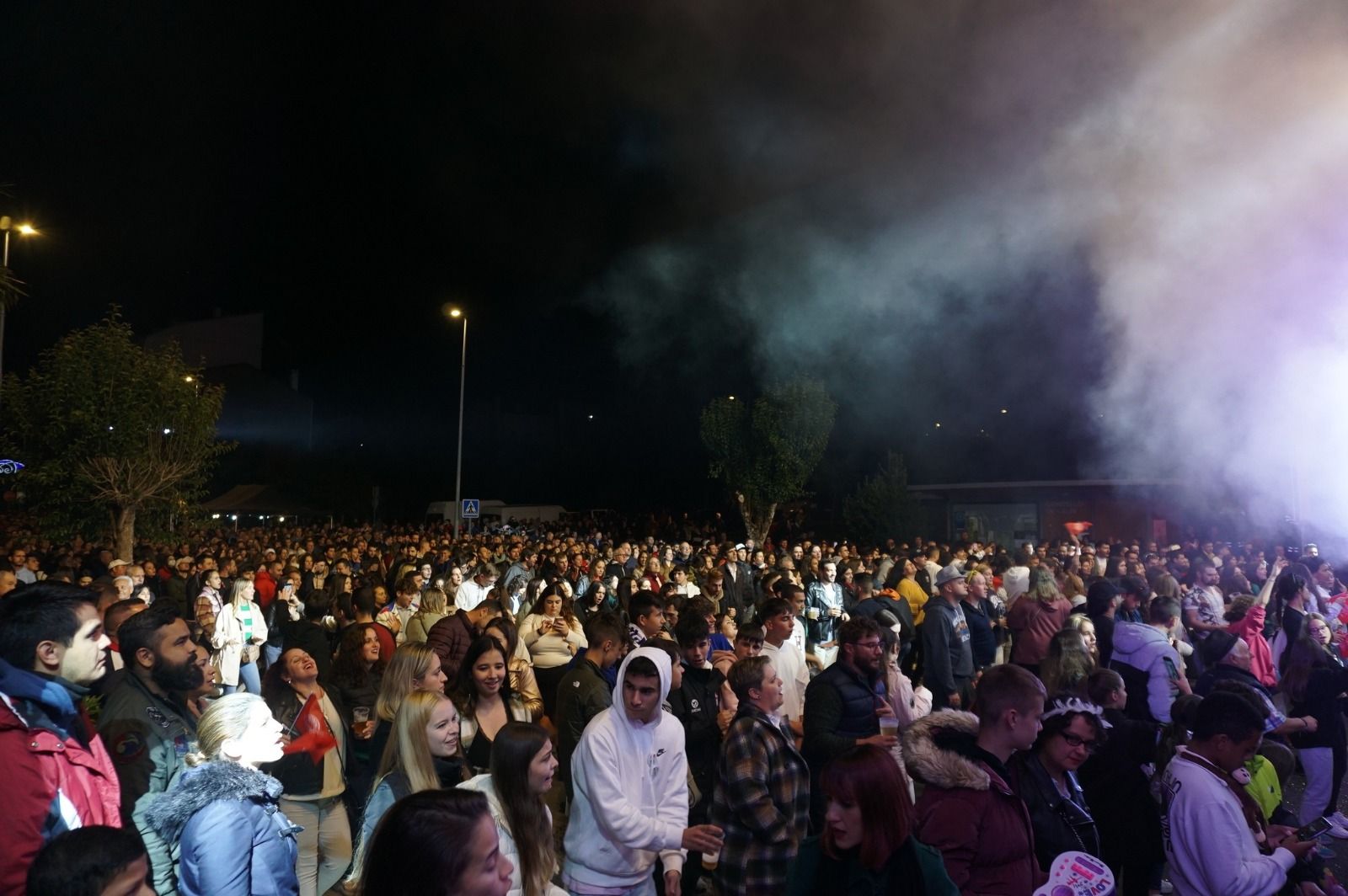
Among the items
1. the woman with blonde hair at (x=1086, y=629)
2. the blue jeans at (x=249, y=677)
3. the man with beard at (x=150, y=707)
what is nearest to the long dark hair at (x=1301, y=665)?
the woman with blonde hair at (x=1086, y=629)

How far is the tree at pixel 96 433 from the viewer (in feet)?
55.9

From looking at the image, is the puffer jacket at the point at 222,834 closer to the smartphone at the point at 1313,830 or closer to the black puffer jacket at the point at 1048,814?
the black puffer jacket at the point at 1048,814

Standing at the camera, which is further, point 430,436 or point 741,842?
point 430,436

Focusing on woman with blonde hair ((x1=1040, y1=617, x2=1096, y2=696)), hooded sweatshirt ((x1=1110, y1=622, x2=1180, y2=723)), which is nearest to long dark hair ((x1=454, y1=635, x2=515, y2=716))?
woman with blonde hair ((x1=1040, y1=617, x2=1096, y2=696))

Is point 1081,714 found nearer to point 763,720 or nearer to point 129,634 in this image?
point 763,720

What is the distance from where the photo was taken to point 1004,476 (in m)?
34.5

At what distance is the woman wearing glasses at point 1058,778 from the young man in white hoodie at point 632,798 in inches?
49.9

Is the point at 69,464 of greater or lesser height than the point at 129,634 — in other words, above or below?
above

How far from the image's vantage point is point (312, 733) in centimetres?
450

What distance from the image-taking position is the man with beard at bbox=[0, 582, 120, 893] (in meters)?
2.62

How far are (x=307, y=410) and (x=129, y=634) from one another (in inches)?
2049

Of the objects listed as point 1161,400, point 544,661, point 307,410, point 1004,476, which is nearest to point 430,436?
point 307,410

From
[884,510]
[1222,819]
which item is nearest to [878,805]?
[1222,819]

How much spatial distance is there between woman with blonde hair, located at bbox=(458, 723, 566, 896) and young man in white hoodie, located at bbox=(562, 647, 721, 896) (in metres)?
0.37
